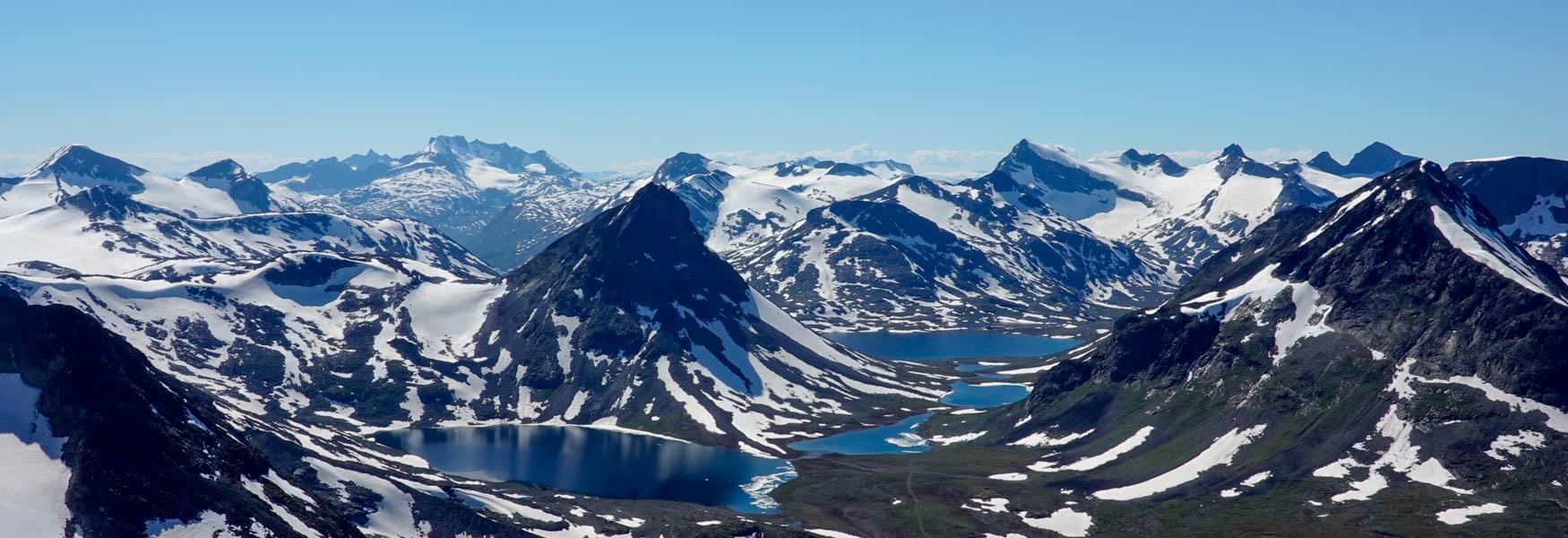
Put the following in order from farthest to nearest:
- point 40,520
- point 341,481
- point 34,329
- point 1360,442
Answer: point 1360,442, point 341,481, point 34,329, point 40,520

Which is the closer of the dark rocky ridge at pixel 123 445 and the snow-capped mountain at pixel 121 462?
the snow-capped mountain at pixel 121 462

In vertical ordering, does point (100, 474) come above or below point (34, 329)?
below

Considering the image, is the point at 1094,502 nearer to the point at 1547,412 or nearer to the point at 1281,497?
the point at 1281,497

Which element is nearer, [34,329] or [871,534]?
[34,329]

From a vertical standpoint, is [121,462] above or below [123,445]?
below

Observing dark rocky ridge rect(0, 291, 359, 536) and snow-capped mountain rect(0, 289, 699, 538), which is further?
dark rocky ridge rect(0, 291, 359, 536)

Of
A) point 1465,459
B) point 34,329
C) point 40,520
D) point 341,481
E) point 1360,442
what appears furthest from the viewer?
point 1360,442

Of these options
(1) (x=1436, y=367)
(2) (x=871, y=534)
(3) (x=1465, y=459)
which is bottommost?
(2) (x=871, y=534)

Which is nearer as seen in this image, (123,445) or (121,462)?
(121,462)

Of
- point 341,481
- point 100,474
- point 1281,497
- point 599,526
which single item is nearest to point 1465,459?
point 1281,497
